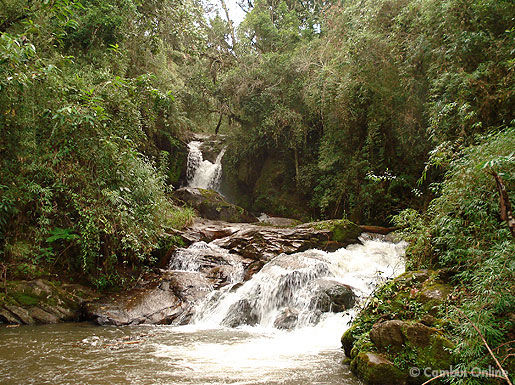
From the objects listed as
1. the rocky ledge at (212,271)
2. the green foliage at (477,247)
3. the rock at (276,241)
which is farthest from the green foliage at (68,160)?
the green foliage at (477,247)

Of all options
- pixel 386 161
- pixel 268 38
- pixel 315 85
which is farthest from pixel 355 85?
pixel 268 38

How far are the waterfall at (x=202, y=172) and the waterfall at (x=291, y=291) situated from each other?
31.6 feet

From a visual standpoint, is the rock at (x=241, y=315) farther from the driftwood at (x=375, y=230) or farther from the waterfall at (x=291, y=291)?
the driftwood at (x=375, y=230)

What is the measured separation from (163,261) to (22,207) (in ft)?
12.0

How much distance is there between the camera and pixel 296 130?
1599 centimetres

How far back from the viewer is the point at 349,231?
10.8 metres

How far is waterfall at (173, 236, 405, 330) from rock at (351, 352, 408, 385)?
6.28 ft

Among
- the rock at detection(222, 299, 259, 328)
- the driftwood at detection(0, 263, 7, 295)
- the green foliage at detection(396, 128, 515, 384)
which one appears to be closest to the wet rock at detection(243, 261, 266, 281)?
the rock at detection(222, 299, 259, 328)

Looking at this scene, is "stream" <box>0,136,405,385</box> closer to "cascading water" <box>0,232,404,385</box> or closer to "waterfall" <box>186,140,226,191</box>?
"cascading water" <box>0,232,404,385</box>

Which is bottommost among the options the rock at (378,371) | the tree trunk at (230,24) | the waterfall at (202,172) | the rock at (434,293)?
the rock at (378,371)

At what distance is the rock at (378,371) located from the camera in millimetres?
3645

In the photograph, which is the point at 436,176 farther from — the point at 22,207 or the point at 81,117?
the point at 22,207

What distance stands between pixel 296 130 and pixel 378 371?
518 inches

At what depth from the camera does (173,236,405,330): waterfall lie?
263 inches
